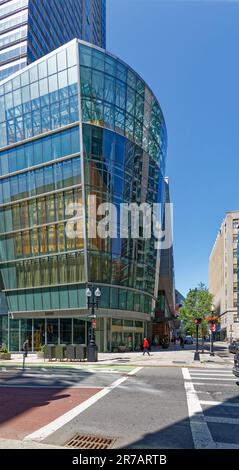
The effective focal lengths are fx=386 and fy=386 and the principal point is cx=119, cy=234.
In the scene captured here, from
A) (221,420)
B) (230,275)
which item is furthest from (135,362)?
(230,275)

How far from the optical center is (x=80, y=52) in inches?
1475

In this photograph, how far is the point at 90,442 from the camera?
7.55 m

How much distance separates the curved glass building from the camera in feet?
122

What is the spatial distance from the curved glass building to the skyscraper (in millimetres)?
39143

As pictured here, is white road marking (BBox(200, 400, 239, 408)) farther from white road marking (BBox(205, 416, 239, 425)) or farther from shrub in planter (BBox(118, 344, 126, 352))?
shrub in planter (BBox(118, 344, 126, 352))

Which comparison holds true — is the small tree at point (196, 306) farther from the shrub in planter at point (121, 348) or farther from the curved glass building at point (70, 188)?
the shrub in planter at point (121, 348)

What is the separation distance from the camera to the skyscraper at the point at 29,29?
250ft

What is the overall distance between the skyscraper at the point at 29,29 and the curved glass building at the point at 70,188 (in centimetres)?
3914

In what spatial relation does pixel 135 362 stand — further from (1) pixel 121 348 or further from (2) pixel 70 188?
(2) pixel 70 188

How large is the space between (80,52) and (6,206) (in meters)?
17.7

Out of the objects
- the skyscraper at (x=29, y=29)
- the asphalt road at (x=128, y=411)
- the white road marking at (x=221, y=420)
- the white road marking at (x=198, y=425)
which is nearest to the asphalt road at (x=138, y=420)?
the asphalt road at (x=128, y=411)

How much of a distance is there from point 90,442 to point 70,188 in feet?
103
